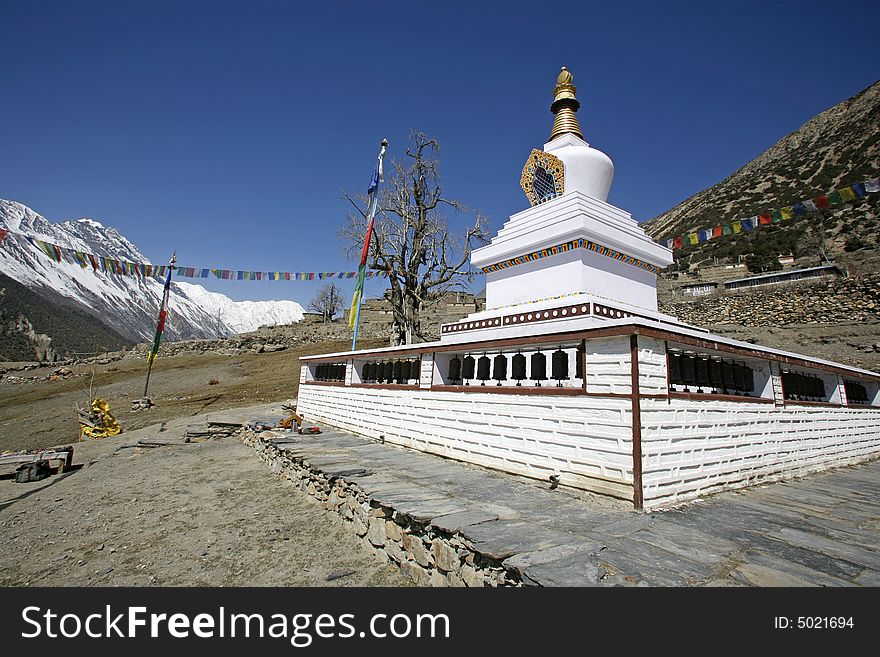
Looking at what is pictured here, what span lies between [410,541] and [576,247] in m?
6.99

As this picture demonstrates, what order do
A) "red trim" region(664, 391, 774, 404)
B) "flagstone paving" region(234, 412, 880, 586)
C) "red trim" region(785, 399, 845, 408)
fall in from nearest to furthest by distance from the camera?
"flagstone paving" region(234, 412, 880, 586)
"red trim" region(664, 391, 774, 404)
"red trim" region(785, 399, 845, 408)

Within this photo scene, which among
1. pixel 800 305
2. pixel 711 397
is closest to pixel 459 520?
pixel 711 397

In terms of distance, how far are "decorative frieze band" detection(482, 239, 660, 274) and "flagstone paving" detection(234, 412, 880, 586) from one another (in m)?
5.22

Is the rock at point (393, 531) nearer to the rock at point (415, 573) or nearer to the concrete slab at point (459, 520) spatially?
the rock at point (415, 573)

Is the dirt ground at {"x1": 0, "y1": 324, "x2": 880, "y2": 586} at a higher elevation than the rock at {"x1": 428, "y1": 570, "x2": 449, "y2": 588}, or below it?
below

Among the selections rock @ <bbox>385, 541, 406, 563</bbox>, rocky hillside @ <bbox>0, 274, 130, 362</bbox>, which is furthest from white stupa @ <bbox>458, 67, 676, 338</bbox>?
rocky hillside @ <bbox>0, 274, 130, 362</bbox>

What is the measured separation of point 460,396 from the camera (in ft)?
23.3

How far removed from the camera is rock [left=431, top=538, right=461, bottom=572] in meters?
3.50

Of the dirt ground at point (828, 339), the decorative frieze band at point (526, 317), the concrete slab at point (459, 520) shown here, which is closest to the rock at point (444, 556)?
the concrete slab at point (459, 520)

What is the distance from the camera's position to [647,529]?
148 inches

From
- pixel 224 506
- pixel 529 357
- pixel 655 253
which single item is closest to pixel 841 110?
pixel 655 253

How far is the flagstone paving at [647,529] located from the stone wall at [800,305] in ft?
83.3

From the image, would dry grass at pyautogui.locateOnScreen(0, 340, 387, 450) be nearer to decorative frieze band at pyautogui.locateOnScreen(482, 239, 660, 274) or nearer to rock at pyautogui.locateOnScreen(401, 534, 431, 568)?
decorative frieze band at pyautogui.locateOnScreen(482, 239, 660, 274)
